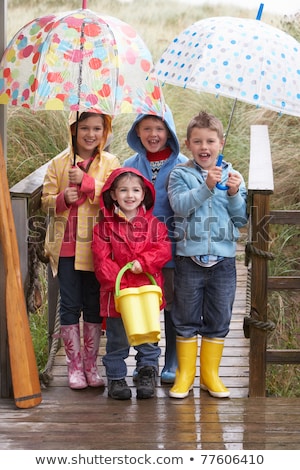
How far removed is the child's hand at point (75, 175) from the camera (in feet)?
13.5

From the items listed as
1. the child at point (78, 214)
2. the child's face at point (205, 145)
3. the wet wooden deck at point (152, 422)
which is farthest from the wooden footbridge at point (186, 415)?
the child at point (78, 214)

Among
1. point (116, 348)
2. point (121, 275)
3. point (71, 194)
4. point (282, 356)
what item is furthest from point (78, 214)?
point (282, 356)

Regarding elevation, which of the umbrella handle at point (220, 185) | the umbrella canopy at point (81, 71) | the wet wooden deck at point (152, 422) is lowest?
the wet wooden deck at point (152, 422)

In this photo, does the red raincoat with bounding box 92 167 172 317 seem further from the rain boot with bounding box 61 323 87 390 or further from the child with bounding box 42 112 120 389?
the rain boot with bounding box 61 323 87 390

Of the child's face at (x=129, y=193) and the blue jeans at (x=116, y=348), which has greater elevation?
the child's face at (x=129, y=193)

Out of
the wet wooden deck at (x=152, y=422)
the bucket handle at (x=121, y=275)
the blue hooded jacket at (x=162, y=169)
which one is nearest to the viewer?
the wet wooden deck at (x=152, y=422)

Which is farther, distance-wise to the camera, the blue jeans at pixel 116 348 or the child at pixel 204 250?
the blue jeans at pixel 116 348

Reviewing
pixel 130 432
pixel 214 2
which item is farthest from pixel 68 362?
pixel 214 2

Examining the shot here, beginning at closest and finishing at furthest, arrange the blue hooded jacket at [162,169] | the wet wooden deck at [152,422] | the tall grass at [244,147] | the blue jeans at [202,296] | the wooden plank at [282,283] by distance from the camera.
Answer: the wet wooden deck at [152,422] → the blue jeans at [202,296] → the blue hooded jacket at [162,169] → the wooden plank at [282,283] → the tall grass at [244,147]

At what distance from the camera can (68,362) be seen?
4.46 metres

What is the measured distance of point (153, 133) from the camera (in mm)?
4301

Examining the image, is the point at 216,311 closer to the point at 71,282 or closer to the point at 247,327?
the point at 247,327

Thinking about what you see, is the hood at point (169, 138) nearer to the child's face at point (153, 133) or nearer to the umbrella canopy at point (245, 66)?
the child's face at point (153, 133)

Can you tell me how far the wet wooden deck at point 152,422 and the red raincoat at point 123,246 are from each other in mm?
457
